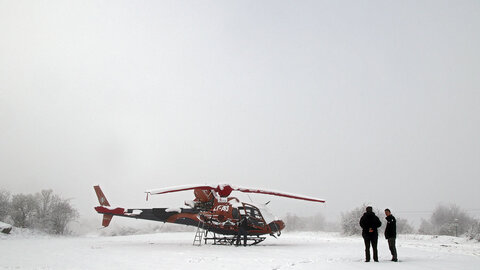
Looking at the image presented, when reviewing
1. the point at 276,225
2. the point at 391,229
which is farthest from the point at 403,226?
the point at 391,229

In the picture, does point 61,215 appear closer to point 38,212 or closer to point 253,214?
point 38,212

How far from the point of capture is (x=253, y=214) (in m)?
16.8

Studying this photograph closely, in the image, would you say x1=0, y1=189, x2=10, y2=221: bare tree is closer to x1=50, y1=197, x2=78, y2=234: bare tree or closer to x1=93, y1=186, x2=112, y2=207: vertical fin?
x1=50, y1=197, x2=78, y2=234: bare tree

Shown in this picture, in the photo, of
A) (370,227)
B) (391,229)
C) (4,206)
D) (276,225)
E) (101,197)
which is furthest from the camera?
(4,206)

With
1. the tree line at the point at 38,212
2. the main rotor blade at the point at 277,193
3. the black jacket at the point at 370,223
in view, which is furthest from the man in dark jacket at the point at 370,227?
the tree line at the point at 38,212

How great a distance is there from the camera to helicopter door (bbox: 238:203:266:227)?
16.6 metres

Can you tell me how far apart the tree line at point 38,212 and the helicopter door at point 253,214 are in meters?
20.5

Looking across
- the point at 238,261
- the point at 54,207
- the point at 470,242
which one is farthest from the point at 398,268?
the point at 54,207

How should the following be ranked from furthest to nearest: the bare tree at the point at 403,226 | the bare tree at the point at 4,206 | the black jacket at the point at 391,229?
the bare tree at the point at 403,226
the bare tree at the point at 4,206
the black jacket at the point at 391,229

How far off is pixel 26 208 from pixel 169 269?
2689 cm

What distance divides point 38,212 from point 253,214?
2281cm

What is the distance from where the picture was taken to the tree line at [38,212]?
1109 inches

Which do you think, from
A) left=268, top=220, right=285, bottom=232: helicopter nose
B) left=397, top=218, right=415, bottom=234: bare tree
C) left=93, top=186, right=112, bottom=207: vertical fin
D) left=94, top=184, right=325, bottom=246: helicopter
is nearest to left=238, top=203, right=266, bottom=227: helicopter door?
left=94, top=184, right=325, bottom=246: helicopter

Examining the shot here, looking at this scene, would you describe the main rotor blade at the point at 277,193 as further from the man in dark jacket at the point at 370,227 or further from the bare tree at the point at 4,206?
the bare tree at the point at 4,206
